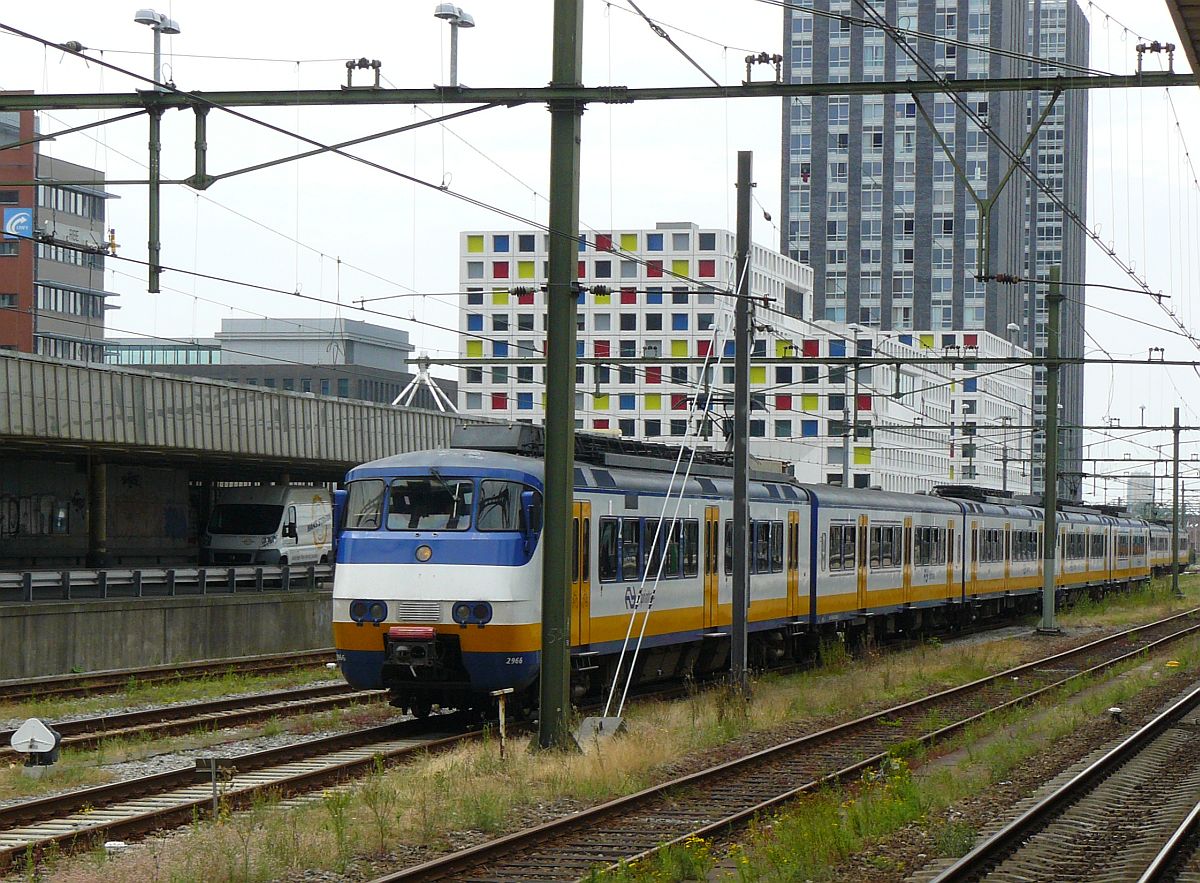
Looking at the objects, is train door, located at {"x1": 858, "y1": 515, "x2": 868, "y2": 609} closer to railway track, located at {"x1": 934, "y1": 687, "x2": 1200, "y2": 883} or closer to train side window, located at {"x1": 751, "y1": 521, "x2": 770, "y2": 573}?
train side window, located at {"x1": 751, "y1": 521, "x2": 770, "y2": 573}

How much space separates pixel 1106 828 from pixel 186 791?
7.59 metres

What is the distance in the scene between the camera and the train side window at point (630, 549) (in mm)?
20219

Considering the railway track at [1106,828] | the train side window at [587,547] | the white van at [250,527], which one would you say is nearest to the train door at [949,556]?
the white van at [250,527]

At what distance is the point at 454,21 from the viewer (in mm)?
16297

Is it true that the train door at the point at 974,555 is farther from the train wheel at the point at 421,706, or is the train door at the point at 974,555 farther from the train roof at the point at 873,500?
the train wheel at the point at 421,706

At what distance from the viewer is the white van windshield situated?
43750mm

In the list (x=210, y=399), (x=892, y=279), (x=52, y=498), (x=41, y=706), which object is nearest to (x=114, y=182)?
(x=41, y=706)

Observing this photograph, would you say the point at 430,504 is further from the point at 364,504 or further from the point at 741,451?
the point at 741,451

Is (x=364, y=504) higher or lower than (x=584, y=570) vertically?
higher

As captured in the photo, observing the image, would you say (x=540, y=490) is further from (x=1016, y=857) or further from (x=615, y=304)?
(x=615, y=304)

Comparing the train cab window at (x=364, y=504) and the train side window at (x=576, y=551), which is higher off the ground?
the train cab window at (x=364, y=504)

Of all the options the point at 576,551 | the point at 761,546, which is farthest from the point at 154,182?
the point at 761,546

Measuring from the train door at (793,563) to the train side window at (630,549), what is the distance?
6.19 m

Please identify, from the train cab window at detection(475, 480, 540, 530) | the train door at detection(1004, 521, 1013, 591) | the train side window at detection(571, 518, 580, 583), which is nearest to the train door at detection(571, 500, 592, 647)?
the train side window at detection(571, 518, 580, 583)
